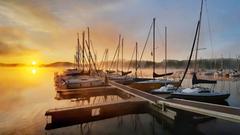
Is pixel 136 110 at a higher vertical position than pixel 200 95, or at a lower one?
lower

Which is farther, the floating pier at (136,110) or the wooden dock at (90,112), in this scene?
the wooden dock at (90,112)

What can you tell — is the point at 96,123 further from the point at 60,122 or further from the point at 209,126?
the point at 209,126

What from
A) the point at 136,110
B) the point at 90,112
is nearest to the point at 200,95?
the point at 136,110

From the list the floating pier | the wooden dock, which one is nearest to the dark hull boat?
the floating pier

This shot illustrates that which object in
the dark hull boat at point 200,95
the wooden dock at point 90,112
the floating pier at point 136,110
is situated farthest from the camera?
the dark hull boat at point 200,95

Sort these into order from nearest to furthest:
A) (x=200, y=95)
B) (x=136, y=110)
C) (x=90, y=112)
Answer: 1. (x=90, y=112)
2. (x=136, y=110)
3. (x=200, y=95)

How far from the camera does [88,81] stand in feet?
95.8

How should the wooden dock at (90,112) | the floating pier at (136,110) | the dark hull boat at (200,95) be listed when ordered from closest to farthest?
the floating pier at (136,110)
the wooden dock at (90,112)
the dark hull boat at (200,95)

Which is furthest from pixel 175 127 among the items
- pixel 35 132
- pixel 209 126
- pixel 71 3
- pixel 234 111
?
pixel 71 3

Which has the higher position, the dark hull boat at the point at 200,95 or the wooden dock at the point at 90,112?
the dark hull boat at the point at 200,95

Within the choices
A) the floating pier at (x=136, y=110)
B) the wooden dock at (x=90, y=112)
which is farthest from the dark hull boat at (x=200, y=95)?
the wooden dock at (x=90, y=112)

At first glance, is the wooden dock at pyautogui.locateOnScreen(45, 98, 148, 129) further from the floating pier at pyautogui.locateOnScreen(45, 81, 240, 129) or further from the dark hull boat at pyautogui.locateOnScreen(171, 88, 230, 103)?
the dark hull boat at pyautogui.locateOnScreen(171, 88, 230, 103)

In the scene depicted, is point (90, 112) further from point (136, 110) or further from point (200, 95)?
point (200, 95)

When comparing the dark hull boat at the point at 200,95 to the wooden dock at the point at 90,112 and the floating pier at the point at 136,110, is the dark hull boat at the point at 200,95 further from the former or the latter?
the wooden dock at the point at 90,112
